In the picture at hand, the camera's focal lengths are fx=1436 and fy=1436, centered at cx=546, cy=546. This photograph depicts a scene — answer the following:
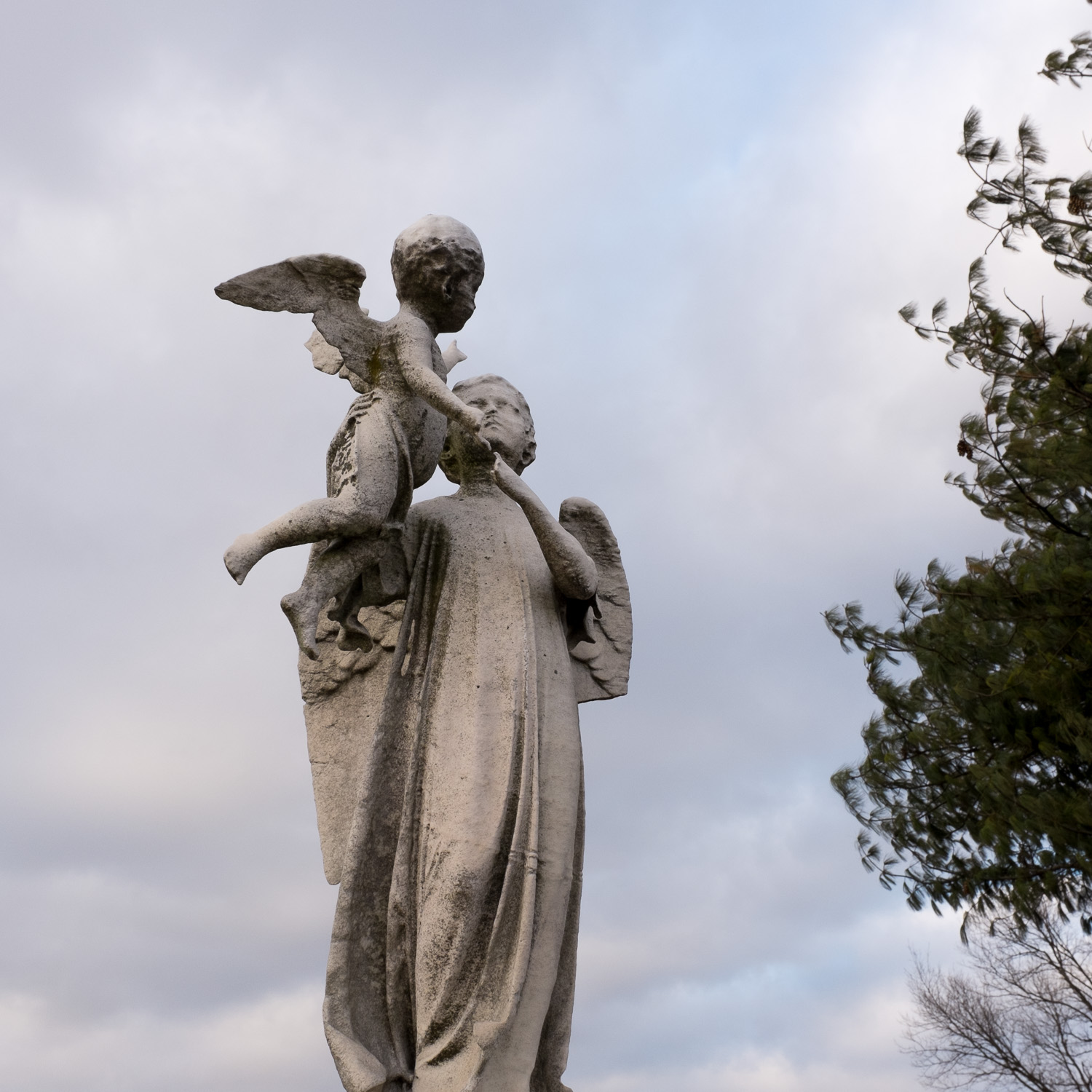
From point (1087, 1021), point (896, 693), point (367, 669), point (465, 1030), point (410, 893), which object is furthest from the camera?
point (1087, 1021)

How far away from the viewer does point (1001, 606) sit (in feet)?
25.0

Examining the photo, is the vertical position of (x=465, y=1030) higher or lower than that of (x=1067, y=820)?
lower

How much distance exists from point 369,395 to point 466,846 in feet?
5.23

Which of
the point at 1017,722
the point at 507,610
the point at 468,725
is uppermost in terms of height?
the point at 1017,722

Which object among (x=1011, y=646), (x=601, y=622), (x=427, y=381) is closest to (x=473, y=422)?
(x=427, y=381)

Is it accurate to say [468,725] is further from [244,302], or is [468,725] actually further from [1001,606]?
[1001,606]

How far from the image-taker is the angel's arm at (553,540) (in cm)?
491

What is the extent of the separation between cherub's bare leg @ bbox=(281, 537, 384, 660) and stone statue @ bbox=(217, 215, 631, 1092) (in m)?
0.02

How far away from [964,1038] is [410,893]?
11.8 m

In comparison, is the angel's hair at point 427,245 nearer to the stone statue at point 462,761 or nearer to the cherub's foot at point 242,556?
the stone statue at point 462,761

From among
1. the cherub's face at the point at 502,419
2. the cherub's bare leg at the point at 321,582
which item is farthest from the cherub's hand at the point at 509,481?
the cherub's bare leg at the point at 321,582

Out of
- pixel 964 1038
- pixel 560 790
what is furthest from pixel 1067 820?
pixel 964 1038

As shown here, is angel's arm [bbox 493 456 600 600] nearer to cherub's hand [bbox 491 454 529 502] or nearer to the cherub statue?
cherub's hand [bbox 491 454 529 502]

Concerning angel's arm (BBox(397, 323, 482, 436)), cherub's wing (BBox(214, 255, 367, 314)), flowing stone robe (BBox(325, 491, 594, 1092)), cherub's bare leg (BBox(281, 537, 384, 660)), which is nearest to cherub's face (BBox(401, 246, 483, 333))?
angel's arm (BBox(397, 323, 482, 436))
